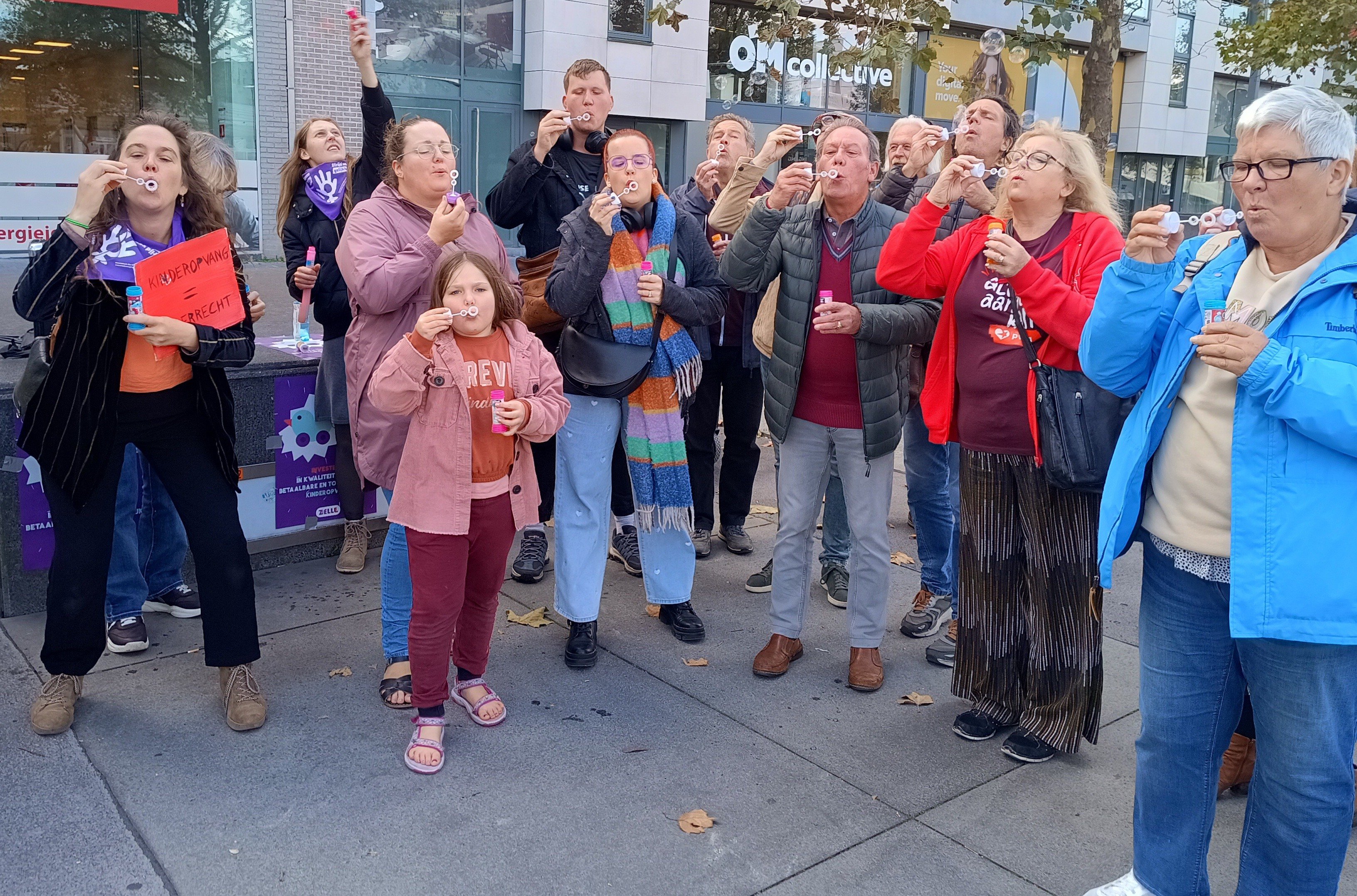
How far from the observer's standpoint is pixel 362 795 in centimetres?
330

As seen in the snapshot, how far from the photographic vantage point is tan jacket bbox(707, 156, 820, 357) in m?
4.26

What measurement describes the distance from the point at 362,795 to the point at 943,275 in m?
2.46

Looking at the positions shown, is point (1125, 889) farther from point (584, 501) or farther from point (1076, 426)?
point (584, 501)

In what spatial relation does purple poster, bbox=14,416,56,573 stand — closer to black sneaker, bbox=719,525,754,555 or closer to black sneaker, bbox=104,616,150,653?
black sneaker, bbox=104,616,150,653

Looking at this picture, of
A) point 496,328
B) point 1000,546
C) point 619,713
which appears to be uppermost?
point 496,328

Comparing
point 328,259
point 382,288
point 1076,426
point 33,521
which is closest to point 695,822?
point 1076,426

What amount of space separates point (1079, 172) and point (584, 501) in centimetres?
205

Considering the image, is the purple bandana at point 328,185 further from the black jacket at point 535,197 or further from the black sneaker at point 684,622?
the black sneaker at point 684,622

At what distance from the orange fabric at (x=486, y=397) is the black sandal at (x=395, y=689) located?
769mm

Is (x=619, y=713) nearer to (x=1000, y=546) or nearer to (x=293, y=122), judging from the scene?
(x=1000, y=546)

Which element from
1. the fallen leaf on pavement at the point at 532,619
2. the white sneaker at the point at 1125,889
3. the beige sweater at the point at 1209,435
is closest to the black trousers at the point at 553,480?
the fallen leaf on pavement at the point at 532,619

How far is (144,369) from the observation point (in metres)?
3.60

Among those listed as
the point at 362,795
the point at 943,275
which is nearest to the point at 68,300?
the point at 362,795

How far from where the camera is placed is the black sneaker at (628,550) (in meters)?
5.38
